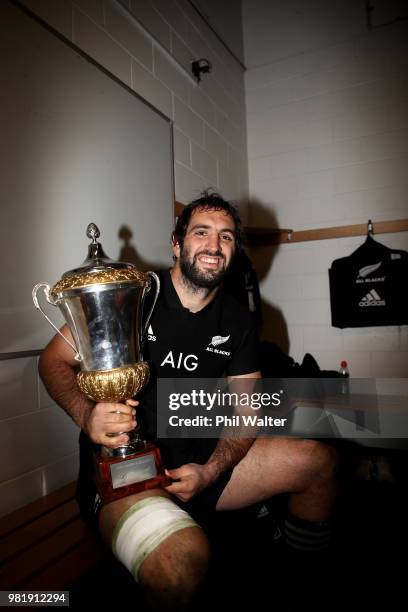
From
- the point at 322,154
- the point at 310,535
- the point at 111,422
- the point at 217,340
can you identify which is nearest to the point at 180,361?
the point at 217,340

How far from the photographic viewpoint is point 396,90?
8.07 feet

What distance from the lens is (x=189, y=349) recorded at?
1.24 m

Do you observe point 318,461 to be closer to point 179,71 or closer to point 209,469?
point 209,469

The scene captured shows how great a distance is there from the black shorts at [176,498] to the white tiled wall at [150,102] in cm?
23

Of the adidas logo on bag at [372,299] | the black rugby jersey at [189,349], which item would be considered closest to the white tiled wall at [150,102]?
the black rugby jersey at [189,349]

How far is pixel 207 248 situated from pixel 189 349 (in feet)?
1.20

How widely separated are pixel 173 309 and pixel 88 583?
2.56ft

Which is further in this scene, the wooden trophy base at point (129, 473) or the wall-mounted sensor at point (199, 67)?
the wall-mounted sensor at point (199, 67)

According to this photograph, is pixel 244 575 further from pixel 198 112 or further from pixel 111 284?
pixel 198 112

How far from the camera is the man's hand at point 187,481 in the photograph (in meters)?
0.97

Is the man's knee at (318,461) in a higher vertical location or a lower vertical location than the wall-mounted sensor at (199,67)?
lower

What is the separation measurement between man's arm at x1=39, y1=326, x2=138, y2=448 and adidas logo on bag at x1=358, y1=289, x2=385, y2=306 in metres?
1.96

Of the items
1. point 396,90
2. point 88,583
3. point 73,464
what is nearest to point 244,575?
point 88,583

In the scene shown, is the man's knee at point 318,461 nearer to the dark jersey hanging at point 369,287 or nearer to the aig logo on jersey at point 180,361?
the aig logo on jersey at point 180,361
